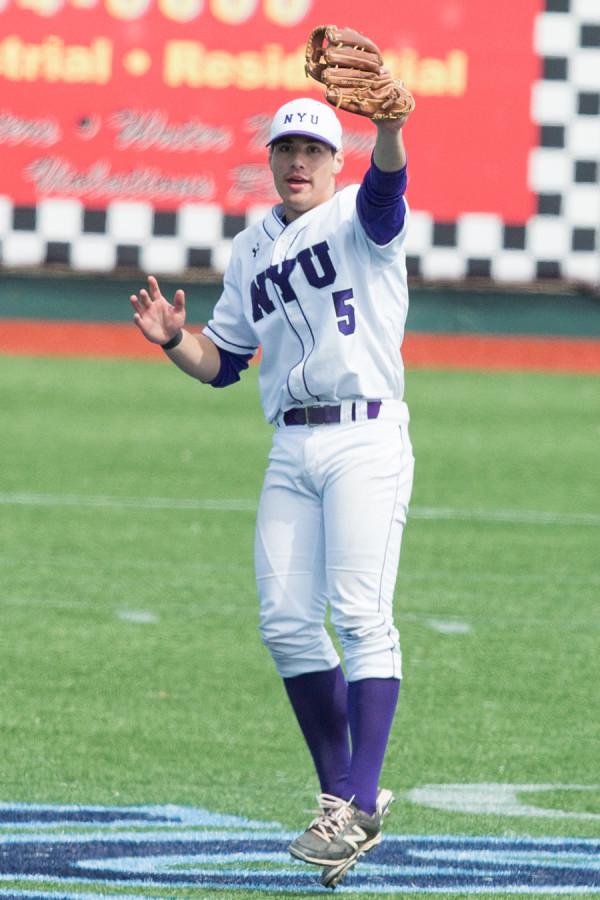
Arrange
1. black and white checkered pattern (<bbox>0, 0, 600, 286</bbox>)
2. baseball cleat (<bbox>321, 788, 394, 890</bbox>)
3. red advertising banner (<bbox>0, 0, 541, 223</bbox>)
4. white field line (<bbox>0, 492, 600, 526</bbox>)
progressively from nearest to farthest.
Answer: baseball cleat (<bbox>321, 788, 394, 890</bbox>), white field line (<bbox>0, 492, 600, 526</bbox>), red advertising banner (<bbox>0, 0, 541, 223</bbox>), black and white checkered pattern (<bbox>0, 0, 600, 286</bbox>)

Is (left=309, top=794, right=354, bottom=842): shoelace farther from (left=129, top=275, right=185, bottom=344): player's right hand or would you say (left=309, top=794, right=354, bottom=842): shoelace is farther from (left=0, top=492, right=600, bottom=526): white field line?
(left=0, top=492, right=600, bottom=526): white field line

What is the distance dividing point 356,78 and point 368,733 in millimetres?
1395

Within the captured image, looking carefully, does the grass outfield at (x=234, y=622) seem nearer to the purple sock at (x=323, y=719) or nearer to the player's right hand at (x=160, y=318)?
the purple sock at (x=323, y=719)

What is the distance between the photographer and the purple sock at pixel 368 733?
4.07 meters

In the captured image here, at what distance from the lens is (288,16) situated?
1583 centimetres

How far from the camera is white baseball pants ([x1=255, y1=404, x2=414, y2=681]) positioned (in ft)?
13.5

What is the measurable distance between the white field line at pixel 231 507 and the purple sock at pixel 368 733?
518cm

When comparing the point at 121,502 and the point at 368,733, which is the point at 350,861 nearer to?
the point at 368,733

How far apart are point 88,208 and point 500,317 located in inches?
142

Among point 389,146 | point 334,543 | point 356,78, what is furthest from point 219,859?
point 356,78

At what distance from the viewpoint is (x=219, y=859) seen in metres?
4.15

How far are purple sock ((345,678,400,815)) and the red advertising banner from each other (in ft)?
39.0

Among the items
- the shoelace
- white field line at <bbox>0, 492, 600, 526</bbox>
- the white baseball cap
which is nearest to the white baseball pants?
the shoelace

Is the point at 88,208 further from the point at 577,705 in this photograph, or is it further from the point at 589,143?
the point at 577,705
